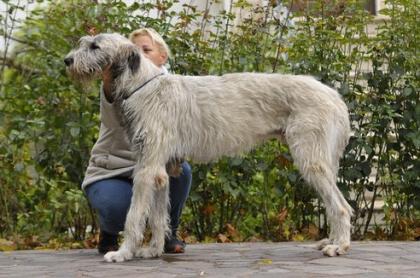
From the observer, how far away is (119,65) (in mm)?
6422

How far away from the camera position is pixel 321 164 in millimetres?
6426

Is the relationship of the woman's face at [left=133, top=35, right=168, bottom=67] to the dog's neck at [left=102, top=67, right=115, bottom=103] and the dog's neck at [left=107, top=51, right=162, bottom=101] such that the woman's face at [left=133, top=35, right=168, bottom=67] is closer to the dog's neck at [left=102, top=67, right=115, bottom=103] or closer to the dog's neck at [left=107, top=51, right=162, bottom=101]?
the dog's neck at [left=107, top=51, right=162, bottom=101]

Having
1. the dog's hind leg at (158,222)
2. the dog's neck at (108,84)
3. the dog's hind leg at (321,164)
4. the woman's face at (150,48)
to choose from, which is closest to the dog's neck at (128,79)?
the dog's neck at (108,84)

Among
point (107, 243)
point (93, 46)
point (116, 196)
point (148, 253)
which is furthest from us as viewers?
point (107, 243)

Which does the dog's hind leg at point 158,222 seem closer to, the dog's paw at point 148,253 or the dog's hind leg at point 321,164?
the dog's paw at point 148,253

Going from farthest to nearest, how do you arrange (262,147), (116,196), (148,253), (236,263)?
(262,147)
(116,196)
(148,253)
(236,263)

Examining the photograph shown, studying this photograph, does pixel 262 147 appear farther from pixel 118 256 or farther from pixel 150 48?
pixel 118 256

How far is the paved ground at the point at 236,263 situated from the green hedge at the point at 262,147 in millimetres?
1085

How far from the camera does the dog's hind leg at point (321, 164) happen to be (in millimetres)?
6398

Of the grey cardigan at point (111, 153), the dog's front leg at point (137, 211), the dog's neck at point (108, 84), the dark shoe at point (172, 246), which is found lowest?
the dark shoe at point (172, 246)

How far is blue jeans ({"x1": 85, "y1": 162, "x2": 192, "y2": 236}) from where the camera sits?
6676 millimetres

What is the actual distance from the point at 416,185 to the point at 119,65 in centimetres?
333

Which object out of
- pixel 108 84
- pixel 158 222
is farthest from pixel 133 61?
pixel 158 222

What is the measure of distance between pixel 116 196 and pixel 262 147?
2059 millimetres
